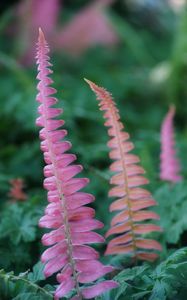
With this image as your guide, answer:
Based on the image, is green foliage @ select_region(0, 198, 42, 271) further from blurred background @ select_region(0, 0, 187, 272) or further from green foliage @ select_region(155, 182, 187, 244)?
green foliage @ select_region(155, 182, 187, 244)

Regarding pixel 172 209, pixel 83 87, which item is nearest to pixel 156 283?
pixel 172 209

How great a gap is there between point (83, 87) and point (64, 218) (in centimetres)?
120

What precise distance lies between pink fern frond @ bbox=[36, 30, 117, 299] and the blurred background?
6.3 inches

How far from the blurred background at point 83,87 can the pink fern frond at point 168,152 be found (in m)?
0.06

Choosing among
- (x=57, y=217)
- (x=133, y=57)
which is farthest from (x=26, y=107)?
(x=133, y=57)

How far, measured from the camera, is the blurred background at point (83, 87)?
3.59ft

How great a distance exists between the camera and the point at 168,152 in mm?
1054

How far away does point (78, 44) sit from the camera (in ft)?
7.45

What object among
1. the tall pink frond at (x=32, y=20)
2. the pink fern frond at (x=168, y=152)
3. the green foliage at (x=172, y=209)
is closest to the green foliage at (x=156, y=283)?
the green foliage at (x=172, y=209)

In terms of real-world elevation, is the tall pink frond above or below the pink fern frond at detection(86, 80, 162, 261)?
above

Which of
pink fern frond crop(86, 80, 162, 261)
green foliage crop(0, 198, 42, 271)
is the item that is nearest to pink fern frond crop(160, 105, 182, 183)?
pink fern frond crop(86, 80, 162, 261)

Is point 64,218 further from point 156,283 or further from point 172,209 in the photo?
point 172,209

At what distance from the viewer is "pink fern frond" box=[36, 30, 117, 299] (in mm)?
722

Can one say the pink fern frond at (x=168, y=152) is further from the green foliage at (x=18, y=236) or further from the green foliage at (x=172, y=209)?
the green foliage at (x=18, y=236)
